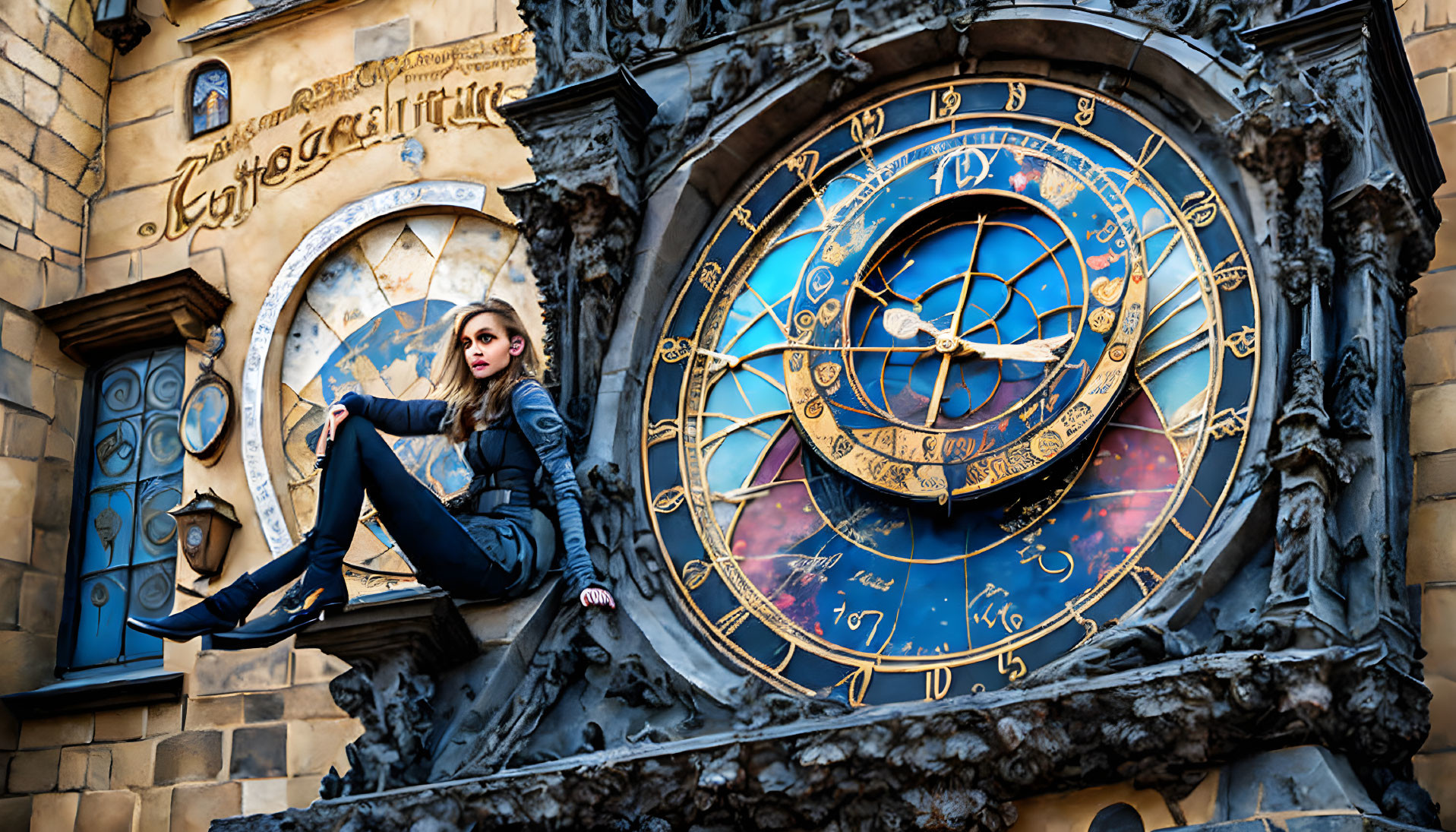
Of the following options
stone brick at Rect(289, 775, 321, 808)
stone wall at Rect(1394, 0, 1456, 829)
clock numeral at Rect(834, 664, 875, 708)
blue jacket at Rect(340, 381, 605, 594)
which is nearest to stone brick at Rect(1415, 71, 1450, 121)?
stone wall at Rect(1394, 0, 1456, 829)

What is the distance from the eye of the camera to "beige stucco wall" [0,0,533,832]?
655 centimetres

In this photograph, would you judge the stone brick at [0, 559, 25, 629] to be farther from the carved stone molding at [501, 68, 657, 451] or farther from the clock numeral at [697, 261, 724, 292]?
the clock numeral at [697, 261, 724, 292]

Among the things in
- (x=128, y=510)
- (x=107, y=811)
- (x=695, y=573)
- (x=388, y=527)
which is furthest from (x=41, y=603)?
(x=695, y=573)

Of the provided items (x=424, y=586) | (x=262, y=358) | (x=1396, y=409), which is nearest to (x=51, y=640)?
(x=262, y=358)

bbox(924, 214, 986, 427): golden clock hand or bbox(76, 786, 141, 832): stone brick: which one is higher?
bbox(924, 214, 986, 427): golden clock hand

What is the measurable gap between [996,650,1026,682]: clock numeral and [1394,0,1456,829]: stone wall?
3.38 feet

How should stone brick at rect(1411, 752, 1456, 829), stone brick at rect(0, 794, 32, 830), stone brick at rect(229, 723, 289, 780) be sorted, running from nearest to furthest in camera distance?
1. stone brick at rect(1411, 752, 1456, 829)
2. stone brick at rect(229, 723, 289, 780)
3. stone brick at rect(0, 794, 32, 830)

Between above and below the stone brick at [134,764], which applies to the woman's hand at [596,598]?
below

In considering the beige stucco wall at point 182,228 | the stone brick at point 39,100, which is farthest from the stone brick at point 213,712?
the stone brick at point 39,100

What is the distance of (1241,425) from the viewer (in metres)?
4.75

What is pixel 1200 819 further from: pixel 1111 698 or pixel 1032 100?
pixel 1032 100

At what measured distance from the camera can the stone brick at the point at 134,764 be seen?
661 cm

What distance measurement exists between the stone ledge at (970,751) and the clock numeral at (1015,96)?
184 centimetres

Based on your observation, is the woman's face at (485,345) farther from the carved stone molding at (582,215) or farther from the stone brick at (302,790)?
the stone brick at (302,790)
